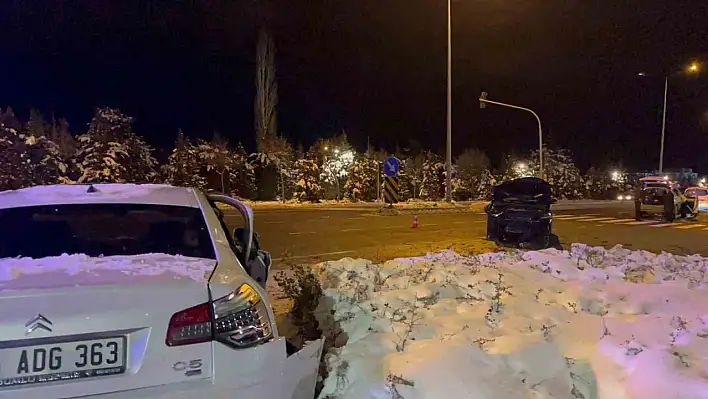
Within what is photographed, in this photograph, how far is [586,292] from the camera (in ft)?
19.4

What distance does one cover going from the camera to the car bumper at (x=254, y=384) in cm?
236

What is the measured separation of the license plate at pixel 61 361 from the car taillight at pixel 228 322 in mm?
230

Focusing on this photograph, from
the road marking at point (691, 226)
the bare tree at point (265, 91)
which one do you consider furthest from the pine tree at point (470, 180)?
the road marking at point (691, 226)

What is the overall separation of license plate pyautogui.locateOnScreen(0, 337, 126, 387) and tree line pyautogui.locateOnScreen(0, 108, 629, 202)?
39.4 m

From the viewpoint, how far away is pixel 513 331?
4.52m

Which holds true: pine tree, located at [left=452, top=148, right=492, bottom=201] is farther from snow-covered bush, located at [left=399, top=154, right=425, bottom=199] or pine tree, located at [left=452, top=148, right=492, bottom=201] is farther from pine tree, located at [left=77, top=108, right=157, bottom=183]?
pine tree, located at [left=77, top=108, right=157, bottom=183]

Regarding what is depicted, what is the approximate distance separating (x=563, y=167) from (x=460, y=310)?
53.9 metres

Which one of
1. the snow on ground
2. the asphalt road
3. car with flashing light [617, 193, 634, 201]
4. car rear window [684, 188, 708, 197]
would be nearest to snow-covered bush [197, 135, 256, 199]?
the asphalt road

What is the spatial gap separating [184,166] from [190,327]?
46.0 metres

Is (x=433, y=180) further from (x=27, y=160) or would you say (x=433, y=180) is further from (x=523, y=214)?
(x=523, y=214)

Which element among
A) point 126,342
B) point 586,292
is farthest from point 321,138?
point 126,342

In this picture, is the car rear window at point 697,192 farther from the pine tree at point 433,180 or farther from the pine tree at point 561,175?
the pine tree at point 561,175

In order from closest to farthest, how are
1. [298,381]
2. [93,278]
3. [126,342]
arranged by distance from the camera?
[126,342]
[93,278]
[298,381]

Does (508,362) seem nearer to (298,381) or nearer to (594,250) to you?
(298,381)
